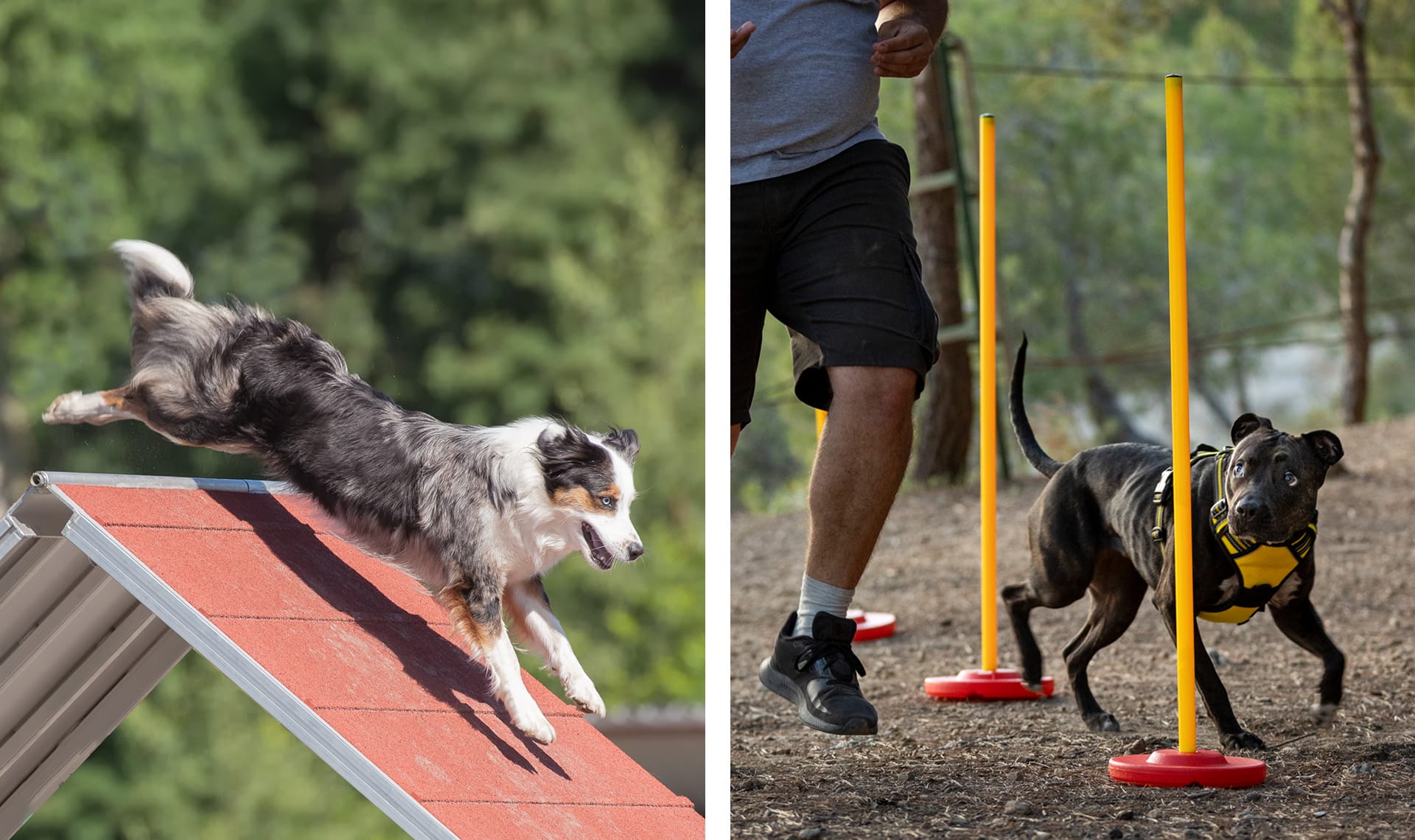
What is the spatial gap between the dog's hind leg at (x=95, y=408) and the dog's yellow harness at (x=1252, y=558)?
1999mm

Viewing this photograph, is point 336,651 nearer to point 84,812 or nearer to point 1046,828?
point 1046,828

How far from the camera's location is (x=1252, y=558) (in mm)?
2814

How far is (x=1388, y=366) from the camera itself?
62.7 feet

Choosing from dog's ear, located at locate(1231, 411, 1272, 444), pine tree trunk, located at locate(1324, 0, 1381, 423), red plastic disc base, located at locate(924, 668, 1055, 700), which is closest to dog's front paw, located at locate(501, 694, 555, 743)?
dog's ear, located at locate(1231, 411, 1272, 444)

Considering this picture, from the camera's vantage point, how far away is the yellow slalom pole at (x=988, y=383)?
12.1 ft

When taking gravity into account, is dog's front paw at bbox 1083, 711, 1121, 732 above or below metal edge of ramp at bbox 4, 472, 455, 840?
below

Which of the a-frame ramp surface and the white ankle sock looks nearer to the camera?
the a-frame ramp surface

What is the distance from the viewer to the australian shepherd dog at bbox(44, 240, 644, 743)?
223 cm

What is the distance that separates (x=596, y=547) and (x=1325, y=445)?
1.52 meters

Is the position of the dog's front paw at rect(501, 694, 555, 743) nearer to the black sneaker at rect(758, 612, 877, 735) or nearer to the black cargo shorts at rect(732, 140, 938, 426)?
the black sneaker at rect(758, 612, 877, 735)

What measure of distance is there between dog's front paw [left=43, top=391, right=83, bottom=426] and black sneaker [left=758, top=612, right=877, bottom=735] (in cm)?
125


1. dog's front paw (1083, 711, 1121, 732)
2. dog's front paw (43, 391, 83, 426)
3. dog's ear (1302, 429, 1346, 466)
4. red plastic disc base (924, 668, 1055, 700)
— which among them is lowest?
red plastic disc base (924, 668, 1055, 700)

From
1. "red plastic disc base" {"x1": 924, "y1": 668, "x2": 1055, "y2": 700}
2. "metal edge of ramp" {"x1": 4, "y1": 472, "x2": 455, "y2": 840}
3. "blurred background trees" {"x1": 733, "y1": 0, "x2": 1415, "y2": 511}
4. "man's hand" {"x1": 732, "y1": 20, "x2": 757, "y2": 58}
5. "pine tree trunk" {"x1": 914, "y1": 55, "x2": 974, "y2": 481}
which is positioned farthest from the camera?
"blurred background trees" {"x1": 733, "y1": 0, "x2": 1415, "y2": 511}

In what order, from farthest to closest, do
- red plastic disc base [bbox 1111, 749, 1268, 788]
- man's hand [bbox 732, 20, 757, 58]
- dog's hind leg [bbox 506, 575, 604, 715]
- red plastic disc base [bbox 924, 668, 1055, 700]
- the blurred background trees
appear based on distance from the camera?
the blurred background trees
red plastic disc base [bbox 924, 668, 1055, 700]
red plastic disc base [bbox 1111, 749, 1268, 788]
man's hand [bbox 732, 20, 757, 58]
dog's hind leg [bbox 506, 575, 604, 715]
